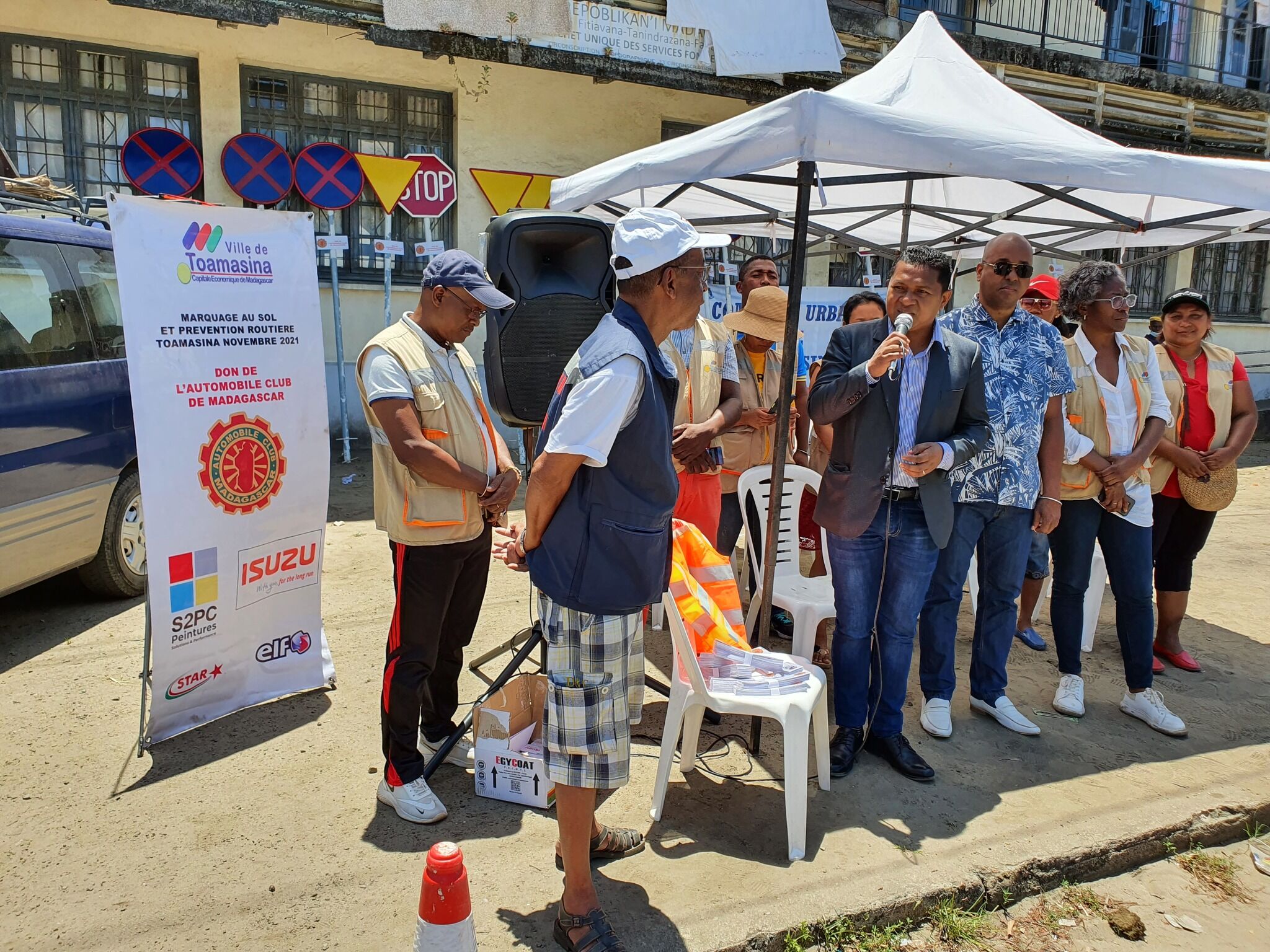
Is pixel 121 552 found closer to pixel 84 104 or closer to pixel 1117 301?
pixel 1117 301

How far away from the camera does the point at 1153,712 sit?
382 centimetres

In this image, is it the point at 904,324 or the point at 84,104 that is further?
the point at 84,104

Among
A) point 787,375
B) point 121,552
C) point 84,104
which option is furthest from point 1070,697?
point 84,104

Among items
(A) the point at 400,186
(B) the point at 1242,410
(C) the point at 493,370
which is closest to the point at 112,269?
(C) the point at 493,370

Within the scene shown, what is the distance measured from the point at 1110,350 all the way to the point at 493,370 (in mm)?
2694

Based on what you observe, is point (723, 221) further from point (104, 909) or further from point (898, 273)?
point (104, 909)

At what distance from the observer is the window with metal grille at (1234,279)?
14.0m

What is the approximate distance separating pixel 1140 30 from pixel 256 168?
13.1 m

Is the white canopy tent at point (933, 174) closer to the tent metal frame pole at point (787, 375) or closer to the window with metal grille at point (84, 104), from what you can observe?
the tent metal frame pole at point (787, 375)

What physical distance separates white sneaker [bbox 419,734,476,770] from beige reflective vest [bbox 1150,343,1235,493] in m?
3.41

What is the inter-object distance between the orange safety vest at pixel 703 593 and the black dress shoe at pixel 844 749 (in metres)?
0.51

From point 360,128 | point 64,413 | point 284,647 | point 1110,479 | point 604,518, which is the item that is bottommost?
point 284,647

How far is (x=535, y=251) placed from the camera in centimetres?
→ 325

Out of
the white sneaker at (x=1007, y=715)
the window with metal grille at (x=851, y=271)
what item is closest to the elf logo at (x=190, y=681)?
the white sneaker at (x=1007, y=715)
